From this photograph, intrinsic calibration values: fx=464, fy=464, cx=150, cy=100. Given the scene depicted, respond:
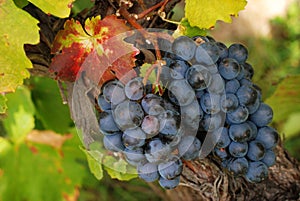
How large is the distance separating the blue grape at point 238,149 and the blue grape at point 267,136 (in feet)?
0.14

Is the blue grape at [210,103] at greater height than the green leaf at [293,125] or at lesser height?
greater

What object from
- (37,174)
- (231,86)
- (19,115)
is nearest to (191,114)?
(231,86)

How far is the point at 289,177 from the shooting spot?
3.79 ft

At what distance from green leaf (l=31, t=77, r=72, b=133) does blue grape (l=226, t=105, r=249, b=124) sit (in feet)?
2.28

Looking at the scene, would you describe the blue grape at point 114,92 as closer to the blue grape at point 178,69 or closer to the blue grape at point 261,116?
the blue grape at point 178,69

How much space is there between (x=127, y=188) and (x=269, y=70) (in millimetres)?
966

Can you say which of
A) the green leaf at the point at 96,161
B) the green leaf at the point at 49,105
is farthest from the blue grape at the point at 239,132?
the green leaf at the point at 49,105

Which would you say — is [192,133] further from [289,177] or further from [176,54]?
[289,177]

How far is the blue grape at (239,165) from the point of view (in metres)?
0.93

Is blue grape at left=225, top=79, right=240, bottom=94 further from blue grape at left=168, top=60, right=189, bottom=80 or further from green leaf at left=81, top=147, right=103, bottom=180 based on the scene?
green leaf at left=81, top=147, right=103, bottom=180

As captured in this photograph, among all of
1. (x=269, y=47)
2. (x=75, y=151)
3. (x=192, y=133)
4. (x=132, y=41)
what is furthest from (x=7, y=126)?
(x=269, y=47)

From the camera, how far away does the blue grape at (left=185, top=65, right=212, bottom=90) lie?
85 centimetres

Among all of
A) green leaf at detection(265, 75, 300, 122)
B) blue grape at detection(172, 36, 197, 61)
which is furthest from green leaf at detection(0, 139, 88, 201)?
blue grape at detection(172, 36, 197, 61)

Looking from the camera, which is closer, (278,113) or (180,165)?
(180,165)
